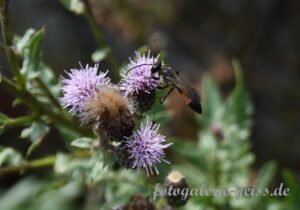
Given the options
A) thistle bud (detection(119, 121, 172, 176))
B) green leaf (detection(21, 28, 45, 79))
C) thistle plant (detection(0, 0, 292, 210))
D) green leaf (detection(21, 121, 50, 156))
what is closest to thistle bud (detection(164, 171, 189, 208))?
thistle plant (detection(0, 0, 292, 210))

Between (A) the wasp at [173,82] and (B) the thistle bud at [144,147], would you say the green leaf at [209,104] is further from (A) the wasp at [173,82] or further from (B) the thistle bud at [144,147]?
(B) the thistle bud at [144,147]

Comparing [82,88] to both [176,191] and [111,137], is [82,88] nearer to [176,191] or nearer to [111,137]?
[111,137]

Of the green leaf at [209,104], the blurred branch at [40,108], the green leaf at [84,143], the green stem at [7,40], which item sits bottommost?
the green leaf at [84,143]

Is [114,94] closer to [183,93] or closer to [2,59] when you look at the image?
[183,93]

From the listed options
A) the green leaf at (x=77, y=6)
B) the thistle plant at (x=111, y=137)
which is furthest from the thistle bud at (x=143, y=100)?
the green leaf at (x=77, y=6)

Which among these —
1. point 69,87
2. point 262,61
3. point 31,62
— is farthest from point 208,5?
point 69,87

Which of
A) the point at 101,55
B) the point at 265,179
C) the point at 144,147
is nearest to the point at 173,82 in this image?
the point at 144,147
